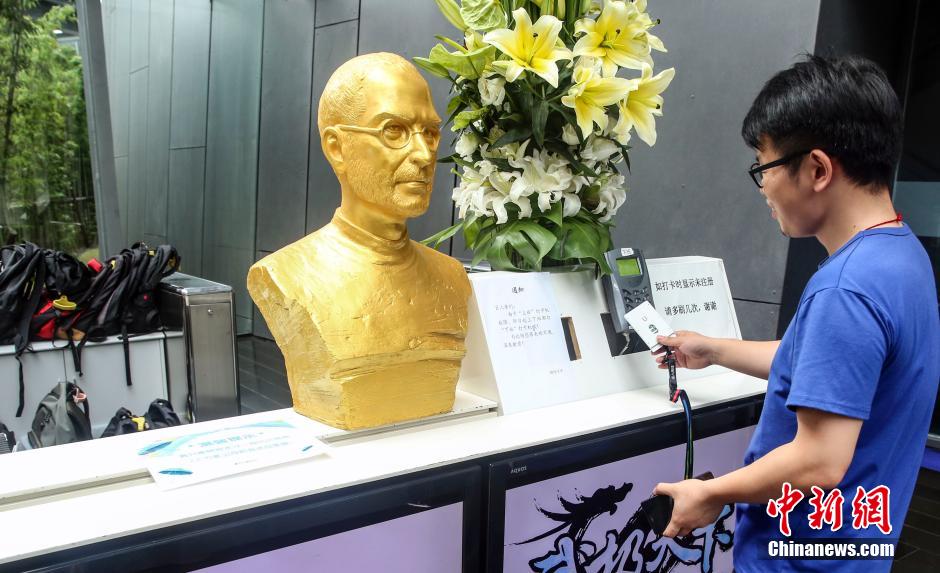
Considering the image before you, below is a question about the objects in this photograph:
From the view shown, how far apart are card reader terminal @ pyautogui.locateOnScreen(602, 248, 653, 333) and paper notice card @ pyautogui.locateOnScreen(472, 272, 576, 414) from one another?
16cm

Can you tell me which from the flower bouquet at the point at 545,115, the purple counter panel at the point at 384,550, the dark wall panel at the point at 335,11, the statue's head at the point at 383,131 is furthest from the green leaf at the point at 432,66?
the dark wall panel at the point at 335,11

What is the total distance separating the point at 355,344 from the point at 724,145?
2.19 m

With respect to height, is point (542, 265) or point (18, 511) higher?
point (542, 265)

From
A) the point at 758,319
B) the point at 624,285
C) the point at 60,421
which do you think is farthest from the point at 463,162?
the point at 60,421

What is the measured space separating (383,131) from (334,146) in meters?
0.12

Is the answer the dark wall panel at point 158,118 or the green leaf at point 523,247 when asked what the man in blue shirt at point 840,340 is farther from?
the dark wall panel at point 158,118

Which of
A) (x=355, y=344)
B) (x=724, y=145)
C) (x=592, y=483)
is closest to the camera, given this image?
(x=355, y=344)

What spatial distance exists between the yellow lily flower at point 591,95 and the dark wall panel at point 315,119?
404 centimetres

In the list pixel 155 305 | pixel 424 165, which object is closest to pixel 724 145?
pixel 424 165

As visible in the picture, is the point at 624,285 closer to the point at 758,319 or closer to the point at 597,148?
the point at 597,148

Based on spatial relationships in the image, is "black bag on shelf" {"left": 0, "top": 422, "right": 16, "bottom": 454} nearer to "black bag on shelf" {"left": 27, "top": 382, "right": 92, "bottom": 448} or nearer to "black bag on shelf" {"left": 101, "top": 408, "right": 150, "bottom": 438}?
"black bag on shelf" {"left": 27, "top": 382, "right": 92, "bottom": 448}

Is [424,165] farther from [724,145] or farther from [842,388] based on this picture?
[724,145]

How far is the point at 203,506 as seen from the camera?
3.00 feet

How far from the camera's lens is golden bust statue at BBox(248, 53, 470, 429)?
1229 millimetres
